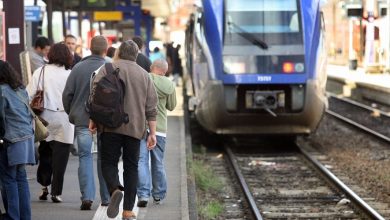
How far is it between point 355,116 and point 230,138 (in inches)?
255

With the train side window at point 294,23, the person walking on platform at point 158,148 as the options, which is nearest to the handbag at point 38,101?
the person walking on platform at point 158,148

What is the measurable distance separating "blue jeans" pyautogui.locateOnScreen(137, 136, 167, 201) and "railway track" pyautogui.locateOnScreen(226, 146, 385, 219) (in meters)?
1.32

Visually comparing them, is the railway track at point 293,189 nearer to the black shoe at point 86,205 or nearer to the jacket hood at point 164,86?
the jacket hood at point 164,86

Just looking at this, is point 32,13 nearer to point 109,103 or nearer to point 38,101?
point 38,101

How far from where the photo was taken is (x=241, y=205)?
Result: 12.4 m

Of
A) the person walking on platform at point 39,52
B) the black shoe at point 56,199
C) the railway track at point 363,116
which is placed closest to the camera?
the black shoe at point 56,199

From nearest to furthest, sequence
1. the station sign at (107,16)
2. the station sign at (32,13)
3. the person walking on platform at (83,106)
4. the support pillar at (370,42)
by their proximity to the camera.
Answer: the person walking on platform at (83,106)
the station sign at (32,13)
the station sign at (107,16)
the support pillar at (370,42)

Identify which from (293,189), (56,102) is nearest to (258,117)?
(293,189)

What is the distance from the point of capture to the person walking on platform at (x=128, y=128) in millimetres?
8375

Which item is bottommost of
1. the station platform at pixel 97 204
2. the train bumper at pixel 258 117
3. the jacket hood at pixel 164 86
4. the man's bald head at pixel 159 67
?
the station platform at pixel 97 204

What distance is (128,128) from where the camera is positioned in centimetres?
834

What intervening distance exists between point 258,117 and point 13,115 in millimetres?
9226

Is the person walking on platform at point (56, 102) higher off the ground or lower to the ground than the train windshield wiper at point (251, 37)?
lower

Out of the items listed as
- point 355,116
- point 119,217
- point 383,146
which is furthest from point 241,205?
point 355,116
